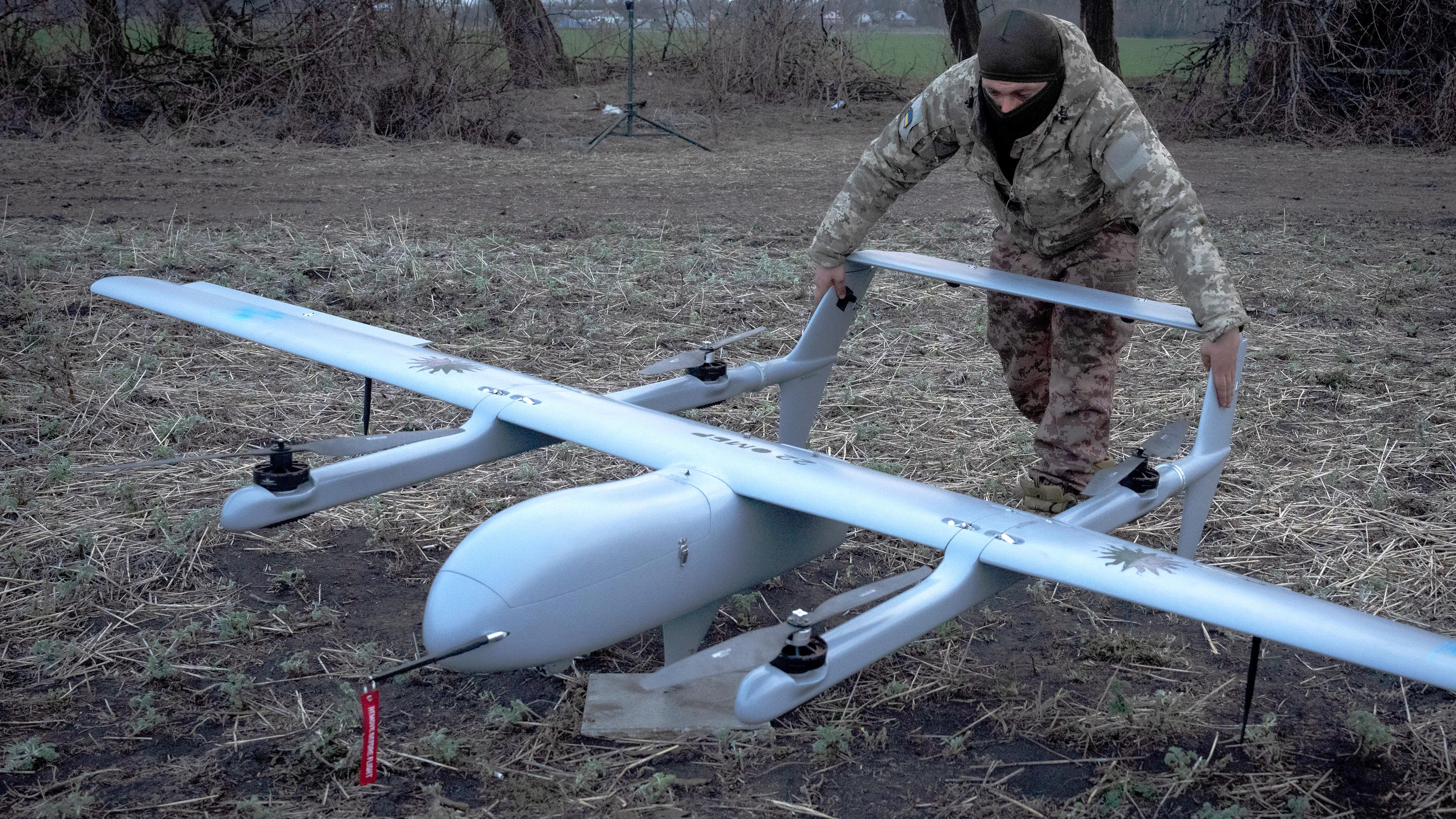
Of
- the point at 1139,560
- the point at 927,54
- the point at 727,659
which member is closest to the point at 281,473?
the point at 727,659

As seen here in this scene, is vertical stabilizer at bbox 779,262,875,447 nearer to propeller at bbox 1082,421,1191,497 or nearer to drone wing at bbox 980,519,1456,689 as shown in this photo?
propeller at bbox 1082,421,1191,497

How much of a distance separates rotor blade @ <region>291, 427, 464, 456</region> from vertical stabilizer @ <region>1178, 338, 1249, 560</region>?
2.82 meters

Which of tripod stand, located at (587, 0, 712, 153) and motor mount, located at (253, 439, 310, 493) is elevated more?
tripod stand, located at (587, 0, 712, 153)

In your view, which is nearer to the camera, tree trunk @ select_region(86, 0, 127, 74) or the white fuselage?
the white fuselage

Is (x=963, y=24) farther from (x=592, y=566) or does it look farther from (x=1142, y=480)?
(x=592, y=566)

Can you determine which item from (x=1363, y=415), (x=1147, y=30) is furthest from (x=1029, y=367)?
(x=1147, y=30)

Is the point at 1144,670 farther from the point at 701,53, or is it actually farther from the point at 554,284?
the point at 701,53

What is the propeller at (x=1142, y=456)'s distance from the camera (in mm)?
3736

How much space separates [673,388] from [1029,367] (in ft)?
5.71

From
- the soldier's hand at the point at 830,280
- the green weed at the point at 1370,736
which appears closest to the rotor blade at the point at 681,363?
the soldier's hand at the point at 830,280

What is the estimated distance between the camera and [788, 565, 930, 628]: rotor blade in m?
2.88

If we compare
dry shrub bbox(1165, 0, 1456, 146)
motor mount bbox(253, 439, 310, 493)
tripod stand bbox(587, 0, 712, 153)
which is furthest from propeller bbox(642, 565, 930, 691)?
dry shrub bbox(1165, 0, 1456, 146)

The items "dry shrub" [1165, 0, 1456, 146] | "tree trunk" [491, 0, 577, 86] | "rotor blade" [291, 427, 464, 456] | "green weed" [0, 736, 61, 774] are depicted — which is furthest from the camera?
"tree trunk" [491, 0, 577, 86]

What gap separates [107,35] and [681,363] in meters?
13.1
